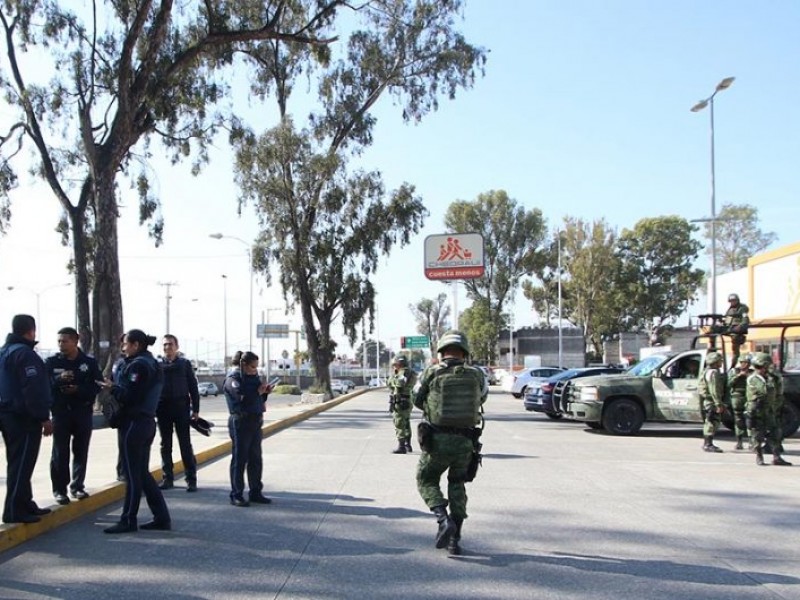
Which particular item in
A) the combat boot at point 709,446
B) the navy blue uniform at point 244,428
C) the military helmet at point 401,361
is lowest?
the combat boot at point 709,446

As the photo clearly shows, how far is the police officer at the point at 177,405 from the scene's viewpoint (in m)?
8.88

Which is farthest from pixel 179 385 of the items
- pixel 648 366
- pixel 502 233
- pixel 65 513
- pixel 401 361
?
pixel 502 233

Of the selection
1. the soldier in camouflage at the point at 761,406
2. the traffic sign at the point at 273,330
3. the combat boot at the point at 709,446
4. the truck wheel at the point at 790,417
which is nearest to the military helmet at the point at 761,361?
the soldier in camouflage at the point at 761,406

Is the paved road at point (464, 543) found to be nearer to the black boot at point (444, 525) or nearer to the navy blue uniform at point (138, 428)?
the black boot at point (444, 525)

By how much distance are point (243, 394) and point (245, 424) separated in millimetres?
324

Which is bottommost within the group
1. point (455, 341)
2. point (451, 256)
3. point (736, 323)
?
point (455, 341)

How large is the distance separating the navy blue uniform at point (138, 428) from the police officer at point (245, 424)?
1.30 meters

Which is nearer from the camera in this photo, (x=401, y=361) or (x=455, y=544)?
(x=455, y=544)

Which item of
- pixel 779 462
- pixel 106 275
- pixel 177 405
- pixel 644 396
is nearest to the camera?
pixel 177 405

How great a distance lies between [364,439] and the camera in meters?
15.8

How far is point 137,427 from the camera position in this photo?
6633mm

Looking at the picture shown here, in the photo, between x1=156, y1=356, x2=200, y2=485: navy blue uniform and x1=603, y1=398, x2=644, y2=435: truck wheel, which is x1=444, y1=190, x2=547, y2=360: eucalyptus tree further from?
x1=156, y1=356, x2=200, y2=485: navy blue uniform

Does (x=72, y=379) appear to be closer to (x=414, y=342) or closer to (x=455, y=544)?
(x=455, y=544)

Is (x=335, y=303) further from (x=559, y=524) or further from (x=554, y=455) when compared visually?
(x=559, y=524)
